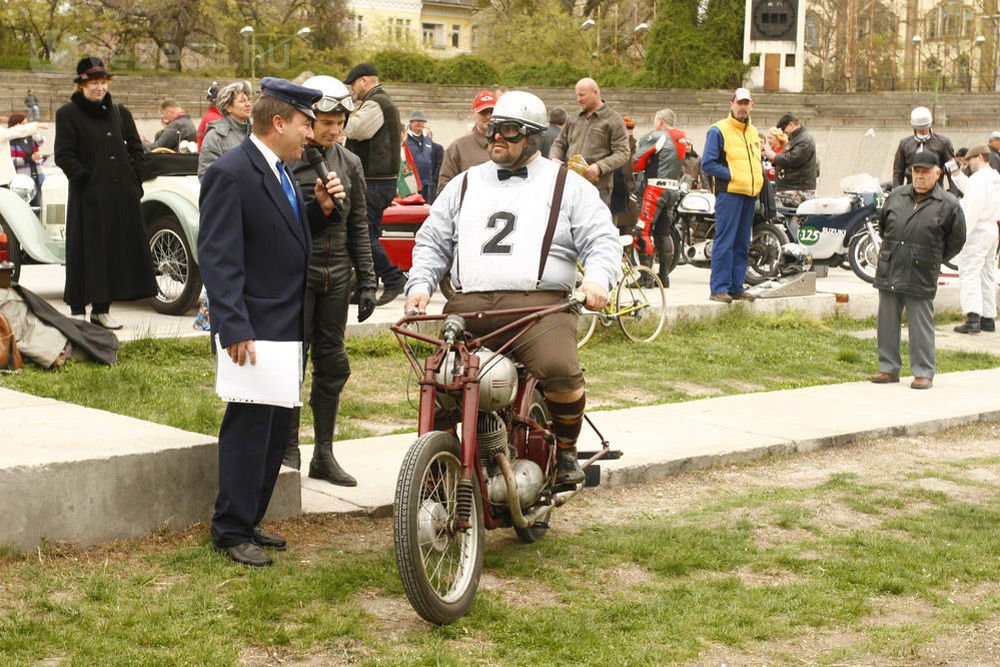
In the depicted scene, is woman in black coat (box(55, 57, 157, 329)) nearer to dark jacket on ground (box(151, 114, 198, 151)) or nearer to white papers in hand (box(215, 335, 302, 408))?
white papers in hand (box(215, 335, 302, 408))

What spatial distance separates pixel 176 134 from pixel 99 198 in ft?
29.5

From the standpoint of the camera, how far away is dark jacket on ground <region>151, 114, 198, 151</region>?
64.0 ft

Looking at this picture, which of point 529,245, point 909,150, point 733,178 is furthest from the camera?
point 909,150

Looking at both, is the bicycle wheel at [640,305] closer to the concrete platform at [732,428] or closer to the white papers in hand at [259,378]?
the concrete platform at [732,428]

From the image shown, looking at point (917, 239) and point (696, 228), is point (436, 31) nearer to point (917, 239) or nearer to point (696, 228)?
point (696, 228)

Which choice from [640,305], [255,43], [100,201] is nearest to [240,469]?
[100,201]

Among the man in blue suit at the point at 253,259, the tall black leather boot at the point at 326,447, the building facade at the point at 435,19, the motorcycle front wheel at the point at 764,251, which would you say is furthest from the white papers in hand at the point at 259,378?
the building facade at the point at 435,19

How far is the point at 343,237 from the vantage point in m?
7.12

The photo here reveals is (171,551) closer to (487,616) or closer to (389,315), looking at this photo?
(487,616)

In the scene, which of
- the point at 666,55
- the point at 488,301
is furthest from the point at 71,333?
the point at 666,55

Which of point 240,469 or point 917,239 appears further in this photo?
point 917,239

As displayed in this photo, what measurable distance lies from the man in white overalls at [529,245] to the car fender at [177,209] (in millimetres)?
5945

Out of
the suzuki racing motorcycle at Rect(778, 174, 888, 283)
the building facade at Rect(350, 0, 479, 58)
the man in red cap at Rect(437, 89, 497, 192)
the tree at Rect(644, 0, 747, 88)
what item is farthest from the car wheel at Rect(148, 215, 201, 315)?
the building facade at Rect(350, 0, 479, 58)

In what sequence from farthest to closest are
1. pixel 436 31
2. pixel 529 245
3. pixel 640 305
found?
pixel 436 31
pixel 640 305
pixel 529 245
